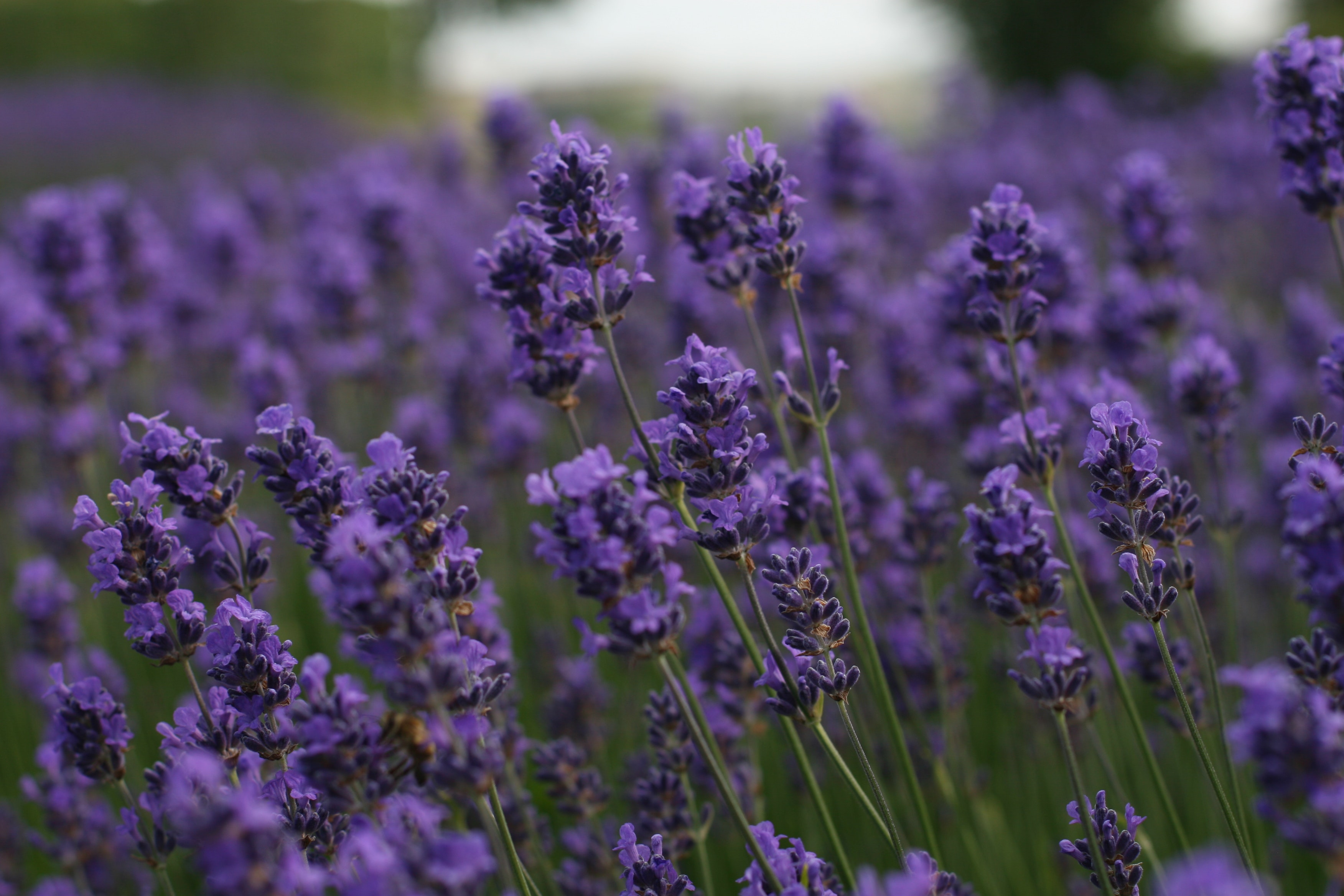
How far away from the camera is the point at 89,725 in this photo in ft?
6.16

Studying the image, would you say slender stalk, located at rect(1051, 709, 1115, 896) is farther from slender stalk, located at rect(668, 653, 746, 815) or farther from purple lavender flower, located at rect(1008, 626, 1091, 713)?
slender stalk, located at rect(668, 653, 746, 815)

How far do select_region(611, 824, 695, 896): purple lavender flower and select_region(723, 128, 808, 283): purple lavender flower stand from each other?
1.14 m

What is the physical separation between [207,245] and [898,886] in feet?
17.9

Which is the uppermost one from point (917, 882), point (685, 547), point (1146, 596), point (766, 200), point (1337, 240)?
point (685, 547)

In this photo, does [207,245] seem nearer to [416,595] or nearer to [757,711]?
[757,711]

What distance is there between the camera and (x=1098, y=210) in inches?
303

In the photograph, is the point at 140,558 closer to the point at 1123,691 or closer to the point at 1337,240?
the point at 1123,691

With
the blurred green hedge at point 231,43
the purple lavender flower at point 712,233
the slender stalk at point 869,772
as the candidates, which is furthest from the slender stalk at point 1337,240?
the blurred green hedge at point 231,43

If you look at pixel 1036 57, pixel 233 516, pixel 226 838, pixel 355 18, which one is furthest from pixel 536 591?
pixel 355 18

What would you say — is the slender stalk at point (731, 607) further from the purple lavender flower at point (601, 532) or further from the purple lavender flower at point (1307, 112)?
the purple lavender flower at point (1307, 112)

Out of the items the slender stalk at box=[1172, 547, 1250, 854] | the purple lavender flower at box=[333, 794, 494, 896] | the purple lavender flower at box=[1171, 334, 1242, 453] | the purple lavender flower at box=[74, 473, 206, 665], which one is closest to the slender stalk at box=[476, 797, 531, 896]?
the purple lavender flower at box=[333, 794, 494, 896]

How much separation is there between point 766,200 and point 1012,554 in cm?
87

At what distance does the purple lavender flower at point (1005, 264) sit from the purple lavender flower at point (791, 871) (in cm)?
113


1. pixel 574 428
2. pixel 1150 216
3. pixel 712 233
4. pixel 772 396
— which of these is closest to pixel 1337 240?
pixel 1150 216
